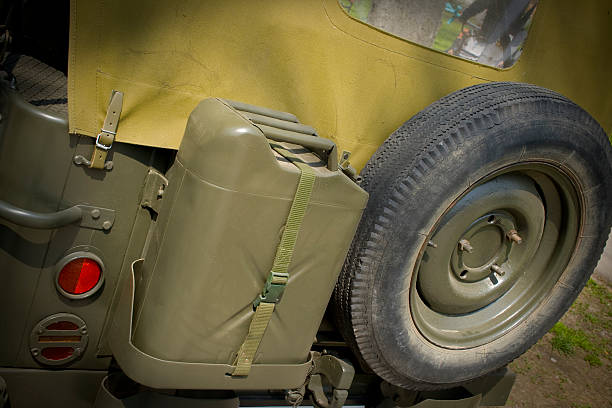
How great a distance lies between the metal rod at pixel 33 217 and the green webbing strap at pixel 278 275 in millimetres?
612

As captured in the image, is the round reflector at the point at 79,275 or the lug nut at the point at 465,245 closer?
the round reflector at the point at 79,275

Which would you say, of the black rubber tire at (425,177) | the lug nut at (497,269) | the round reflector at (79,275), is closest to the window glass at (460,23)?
the black rubber tire at (425,177)

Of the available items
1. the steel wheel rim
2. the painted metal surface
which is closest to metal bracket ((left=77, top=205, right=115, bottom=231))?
the painted metal surface

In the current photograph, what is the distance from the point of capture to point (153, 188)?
1.74 meters

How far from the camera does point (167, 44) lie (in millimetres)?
1626

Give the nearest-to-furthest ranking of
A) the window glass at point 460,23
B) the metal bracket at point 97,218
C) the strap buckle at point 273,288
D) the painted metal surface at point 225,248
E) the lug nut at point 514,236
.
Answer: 1. the painted metal surface at point 225,248
2. the strap buckle at point 273,288
3. the metal bracket at point 97,218
4. the window glass at point 460,23
5. the lug nut at point 514,236

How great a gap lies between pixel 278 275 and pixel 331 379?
0.67m

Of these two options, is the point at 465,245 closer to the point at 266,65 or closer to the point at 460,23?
the point at 460,23

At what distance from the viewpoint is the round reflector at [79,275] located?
5.59ft

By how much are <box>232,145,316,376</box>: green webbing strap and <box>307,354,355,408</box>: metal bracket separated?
0.46m

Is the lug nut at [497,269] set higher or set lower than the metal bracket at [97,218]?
higher

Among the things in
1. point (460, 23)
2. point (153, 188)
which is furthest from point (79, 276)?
point (460, 23)

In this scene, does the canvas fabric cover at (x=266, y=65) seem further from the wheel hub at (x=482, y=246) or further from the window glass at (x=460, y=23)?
the wheel hub at (x=482, y=246)

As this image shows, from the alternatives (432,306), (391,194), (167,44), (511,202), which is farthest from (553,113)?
(167,44)
